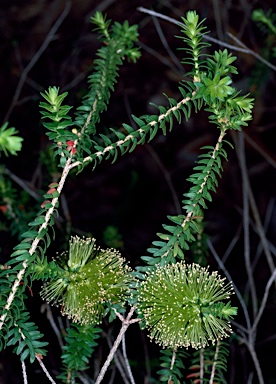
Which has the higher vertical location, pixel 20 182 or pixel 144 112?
pixel 144 112

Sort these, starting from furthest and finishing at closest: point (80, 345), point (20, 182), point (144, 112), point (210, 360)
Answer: point (144, 112) < point (20, 182) < point (210, 360) < point (80, 345)

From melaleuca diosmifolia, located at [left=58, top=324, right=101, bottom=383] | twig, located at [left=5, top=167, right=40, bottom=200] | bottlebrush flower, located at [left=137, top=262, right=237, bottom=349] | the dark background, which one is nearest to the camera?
bottlebrush flower, located at [left=137, top=262, right=237, bottom=349]

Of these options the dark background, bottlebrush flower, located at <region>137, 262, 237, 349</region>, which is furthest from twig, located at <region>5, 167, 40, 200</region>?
bottlebrush flower, located at <region>137, 262, 237, 349</region>

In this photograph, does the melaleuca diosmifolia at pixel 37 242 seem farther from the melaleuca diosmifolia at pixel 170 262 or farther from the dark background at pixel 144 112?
the dark background at pixel 144 112

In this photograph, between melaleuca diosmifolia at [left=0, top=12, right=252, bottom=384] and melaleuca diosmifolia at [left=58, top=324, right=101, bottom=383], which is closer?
melaleuca diosmifolia at [left=0, top=12, right=252, bottom=384]

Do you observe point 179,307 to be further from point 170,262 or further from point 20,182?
point 20,182

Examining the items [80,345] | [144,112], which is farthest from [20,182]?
[144,112]

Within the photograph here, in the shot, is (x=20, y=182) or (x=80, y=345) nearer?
(x=80, y=345)

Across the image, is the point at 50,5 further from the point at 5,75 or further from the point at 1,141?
the point at 1,141

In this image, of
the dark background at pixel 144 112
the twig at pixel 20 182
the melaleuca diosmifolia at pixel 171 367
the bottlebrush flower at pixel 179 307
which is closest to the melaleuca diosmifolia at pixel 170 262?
the bottlebrush flower at pixel 179 307

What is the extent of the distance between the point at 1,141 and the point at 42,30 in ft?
6.12

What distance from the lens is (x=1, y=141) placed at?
0.51 meters

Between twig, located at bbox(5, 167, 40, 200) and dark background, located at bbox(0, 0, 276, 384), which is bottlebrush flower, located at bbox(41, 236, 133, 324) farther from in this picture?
dark background, located at bbox(0, 0, 276, 384)

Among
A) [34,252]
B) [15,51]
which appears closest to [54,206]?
[34,252]
